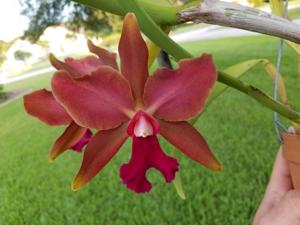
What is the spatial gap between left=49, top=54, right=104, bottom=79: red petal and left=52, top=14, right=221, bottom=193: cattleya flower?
0.10ft

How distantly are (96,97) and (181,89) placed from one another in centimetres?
6

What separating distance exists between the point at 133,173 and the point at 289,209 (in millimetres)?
239

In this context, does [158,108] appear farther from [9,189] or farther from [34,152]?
[34,152]

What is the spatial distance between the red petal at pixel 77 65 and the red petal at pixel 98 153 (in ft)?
0.17

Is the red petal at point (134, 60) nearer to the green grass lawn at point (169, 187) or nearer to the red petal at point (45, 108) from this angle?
the red petal at point (45, 108)

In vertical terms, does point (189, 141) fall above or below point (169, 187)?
above

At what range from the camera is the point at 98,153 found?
39cm

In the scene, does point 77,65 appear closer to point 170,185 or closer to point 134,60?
point 134,60

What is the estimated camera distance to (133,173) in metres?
0.41

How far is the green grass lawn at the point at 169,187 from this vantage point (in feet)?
5.29

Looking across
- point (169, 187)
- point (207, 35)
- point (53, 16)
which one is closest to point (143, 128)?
point (169, 187)

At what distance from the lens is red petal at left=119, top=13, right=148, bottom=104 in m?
0.36

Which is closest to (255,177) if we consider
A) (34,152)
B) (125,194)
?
(125,194)

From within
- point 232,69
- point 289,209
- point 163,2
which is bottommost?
point 289,209
